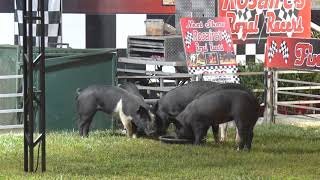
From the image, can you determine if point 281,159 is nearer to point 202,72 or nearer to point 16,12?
point 202,72

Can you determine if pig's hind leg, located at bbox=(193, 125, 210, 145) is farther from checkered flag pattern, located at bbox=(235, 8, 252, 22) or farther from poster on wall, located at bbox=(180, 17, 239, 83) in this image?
checkered flag pattern, located at bbox=(235, 8, 252, 22)

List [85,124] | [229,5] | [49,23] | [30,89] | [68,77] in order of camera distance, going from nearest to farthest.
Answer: [30,89], [85,124], [68,77], [49,23], [229,5]

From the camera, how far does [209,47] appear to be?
12016 millimetres

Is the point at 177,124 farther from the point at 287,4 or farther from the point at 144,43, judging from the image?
the point at 287,4

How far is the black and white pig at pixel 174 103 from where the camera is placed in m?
10.5

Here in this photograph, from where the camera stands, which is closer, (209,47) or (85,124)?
(85,124)

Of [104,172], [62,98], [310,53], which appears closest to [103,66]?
[62,98]

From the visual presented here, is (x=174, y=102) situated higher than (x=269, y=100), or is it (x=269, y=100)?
(x=174, y=102)

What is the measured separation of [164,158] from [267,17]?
4.63 meters

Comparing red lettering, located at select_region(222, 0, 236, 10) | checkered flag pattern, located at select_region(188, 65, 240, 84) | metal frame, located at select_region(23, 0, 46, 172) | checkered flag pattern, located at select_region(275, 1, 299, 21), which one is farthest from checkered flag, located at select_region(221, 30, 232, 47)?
metal frame, located at select_region(23, 0, 46, 172)

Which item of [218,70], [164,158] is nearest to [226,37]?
[218,70]

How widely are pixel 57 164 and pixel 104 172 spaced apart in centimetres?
66

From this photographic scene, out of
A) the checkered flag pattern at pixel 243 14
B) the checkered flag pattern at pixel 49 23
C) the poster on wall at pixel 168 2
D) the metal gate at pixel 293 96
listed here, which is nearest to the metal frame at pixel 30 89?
the checkered flag pattern at pixel 49 23

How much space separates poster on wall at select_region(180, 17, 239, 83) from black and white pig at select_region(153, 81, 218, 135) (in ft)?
3.98
